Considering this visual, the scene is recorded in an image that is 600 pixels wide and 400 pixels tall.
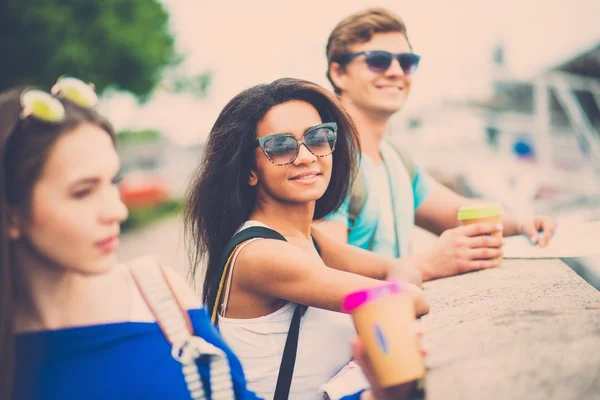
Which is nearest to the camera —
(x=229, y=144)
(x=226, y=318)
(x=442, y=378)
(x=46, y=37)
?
(x=442, y=378)

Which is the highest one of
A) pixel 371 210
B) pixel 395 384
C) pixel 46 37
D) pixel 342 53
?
pixel 46 37

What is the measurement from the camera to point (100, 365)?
136cm

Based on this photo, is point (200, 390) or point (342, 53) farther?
point (342, 53)

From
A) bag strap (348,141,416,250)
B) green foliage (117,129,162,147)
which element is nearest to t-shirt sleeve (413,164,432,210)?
bag strap (348,141,416,250)

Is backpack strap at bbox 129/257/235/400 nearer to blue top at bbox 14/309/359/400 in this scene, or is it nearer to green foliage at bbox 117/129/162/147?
blue top at bbox 14/309/359/400

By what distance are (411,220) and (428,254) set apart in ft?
1.96

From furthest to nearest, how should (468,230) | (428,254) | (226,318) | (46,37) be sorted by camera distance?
1. (46,37)
2. (428,254)
3. (468,230)
4. (226,318)

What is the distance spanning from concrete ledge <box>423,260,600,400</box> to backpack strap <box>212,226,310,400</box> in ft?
1.42

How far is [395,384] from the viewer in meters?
1.30

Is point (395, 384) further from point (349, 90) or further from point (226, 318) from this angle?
point (349, 90)

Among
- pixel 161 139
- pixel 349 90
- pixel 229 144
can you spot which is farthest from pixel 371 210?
pixel 161 139

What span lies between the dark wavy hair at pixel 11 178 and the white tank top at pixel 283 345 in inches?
31.7

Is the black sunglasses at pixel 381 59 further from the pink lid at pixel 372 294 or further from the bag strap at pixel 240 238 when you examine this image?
the pink lid at pixel 372 294

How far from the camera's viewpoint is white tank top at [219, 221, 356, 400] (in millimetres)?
1909
